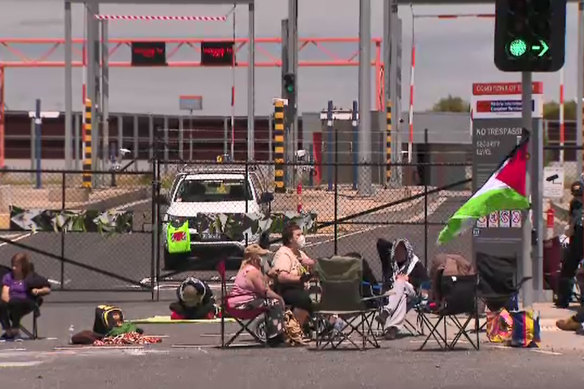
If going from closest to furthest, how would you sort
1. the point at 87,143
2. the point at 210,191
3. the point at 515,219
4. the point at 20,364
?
the point at 20,364, the point at 515,219, the point at 210,191, the point at 87,143

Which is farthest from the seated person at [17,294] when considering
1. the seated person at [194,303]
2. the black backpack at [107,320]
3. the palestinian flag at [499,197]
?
the palestinian flag at [499,197]

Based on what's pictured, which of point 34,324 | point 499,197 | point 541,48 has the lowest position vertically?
point 34,324

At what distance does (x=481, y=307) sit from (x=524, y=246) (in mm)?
1270

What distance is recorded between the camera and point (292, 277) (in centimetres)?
1362

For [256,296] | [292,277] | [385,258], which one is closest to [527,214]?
[385,258]

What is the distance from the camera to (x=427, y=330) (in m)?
14.3

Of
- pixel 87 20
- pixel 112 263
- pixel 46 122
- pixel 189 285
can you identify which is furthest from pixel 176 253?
pixel 46 122

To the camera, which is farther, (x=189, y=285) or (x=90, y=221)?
(x=90, y=221)

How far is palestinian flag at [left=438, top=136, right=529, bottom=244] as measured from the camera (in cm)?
1328

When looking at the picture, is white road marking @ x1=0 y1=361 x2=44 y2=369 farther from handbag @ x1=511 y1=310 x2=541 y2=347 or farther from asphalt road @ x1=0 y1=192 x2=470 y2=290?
asphalt road @ x1=0 y1=192 x2=470 y2=290

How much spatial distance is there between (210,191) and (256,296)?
7929mm

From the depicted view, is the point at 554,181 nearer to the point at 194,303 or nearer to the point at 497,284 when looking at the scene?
the point at 497,284

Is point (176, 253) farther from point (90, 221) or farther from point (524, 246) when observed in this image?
point (524, 246)

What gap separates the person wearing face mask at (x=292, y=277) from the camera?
13492 mm
